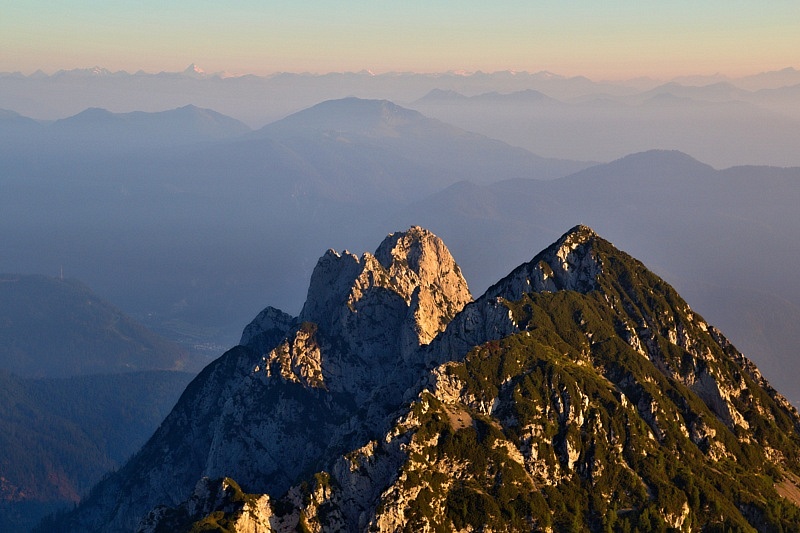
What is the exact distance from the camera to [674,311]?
19225 cm

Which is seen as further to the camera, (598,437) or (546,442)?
(598,437)

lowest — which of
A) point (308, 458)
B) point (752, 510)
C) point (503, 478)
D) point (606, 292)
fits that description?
point (308, 458)

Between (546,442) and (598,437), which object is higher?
(546,442)

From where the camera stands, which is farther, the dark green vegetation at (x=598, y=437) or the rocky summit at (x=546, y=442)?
the dark green vegetation at (x=598, y=437)

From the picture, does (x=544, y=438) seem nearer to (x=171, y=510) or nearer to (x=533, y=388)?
(x=533, y=388)

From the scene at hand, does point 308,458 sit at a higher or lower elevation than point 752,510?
lower

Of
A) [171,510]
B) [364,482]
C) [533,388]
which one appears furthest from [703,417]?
[171,510]

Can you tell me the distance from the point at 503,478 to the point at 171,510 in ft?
200

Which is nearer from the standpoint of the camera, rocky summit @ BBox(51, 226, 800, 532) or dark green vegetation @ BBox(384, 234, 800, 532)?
rocky summit @ BBox(51, 226, 800, 532)

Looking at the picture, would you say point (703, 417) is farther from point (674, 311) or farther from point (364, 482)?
point (364, 482)

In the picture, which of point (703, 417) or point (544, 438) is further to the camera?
point (703, 417)

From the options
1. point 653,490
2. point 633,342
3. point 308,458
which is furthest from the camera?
point 308,458

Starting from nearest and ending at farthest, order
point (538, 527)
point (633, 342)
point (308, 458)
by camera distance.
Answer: point (538, 527), point (633, 342), point (308, 458)

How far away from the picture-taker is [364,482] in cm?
13675
